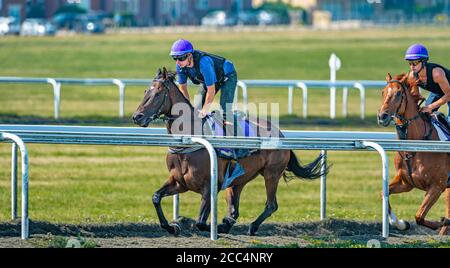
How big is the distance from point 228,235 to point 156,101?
4.22ft

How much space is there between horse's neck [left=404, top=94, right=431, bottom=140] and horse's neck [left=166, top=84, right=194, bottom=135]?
6.51ft

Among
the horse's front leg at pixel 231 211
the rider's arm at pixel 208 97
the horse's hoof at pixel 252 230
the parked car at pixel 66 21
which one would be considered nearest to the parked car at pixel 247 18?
the parked car at pixel 66 21

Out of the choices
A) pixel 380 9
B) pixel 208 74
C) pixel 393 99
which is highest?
pixel 208 74

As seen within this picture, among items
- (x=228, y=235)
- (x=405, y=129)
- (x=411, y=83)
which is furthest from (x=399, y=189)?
(x=228, y=235)

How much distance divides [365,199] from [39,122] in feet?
23.4

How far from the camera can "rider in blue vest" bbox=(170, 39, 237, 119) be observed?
10289mm

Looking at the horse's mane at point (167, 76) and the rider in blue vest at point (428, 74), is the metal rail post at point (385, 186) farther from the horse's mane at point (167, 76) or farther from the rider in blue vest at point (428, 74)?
the horse's mane at point (167, 76)

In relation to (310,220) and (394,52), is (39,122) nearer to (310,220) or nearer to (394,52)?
(310,220)

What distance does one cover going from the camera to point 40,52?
4259cm

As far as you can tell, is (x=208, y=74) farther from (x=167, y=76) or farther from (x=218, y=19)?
(x=218, y=19)

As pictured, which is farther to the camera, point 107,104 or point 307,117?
point 107,104

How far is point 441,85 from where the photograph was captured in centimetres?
1090

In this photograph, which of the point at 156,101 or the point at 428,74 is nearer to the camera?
the point at 156,101
